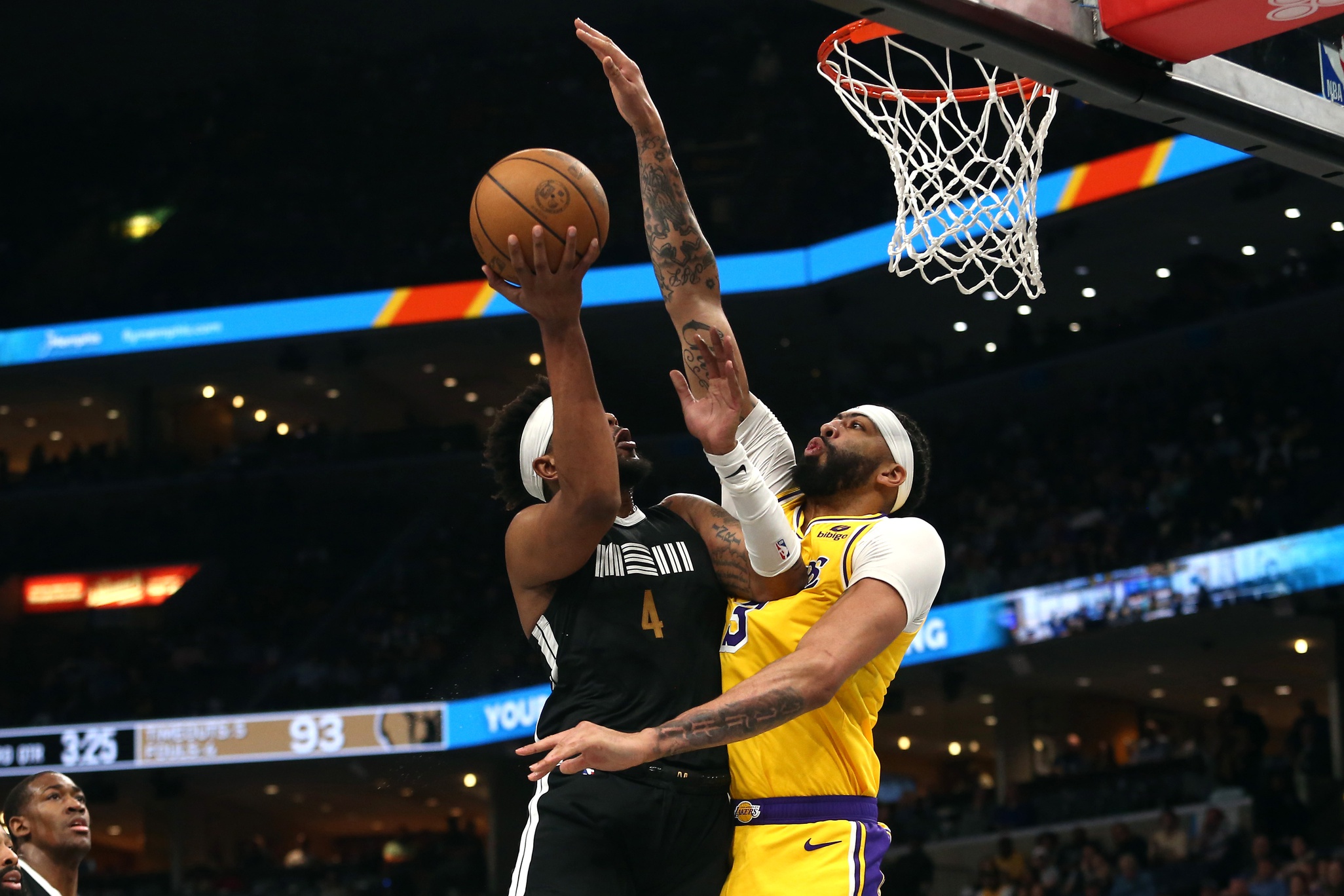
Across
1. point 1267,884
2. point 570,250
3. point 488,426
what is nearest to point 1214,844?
point 1267,884

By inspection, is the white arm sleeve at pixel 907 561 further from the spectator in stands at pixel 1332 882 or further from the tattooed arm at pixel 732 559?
the spectator in stands at pixel 1332 882

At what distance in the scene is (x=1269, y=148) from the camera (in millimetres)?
4180

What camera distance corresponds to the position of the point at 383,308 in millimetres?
21562

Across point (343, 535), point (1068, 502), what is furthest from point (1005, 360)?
point (343, 535)

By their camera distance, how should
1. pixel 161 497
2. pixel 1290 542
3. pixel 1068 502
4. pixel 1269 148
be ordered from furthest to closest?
pixel 161 497 → pixel 1068 502 → pixel 1290 542 → pixel 1269 148

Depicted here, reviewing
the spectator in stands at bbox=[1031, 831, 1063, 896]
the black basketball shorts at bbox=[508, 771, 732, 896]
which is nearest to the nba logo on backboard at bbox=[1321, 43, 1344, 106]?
the black basketball shorts at bbox=[508, 771, 732, 896]

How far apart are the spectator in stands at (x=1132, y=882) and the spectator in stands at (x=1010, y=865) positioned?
1158 millimetres

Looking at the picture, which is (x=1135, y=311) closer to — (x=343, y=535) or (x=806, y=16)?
(x=806, y=16)

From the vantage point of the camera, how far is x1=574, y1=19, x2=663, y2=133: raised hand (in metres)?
4.18

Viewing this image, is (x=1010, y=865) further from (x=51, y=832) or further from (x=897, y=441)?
(x=897, y=441)

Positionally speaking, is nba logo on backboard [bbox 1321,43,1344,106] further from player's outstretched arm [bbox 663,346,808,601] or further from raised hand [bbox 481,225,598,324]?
raised hand [bbox 481,225,598,324]

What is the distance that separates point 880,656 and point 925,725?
61.3ft

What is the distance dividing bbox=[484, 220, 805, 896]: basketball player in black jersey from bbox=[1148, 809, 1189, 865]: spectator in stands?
11.1 m

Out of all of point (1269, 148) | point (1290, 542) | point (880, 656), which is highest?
point (1290, 542)
